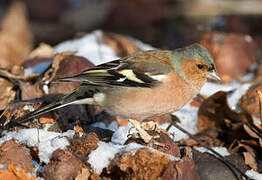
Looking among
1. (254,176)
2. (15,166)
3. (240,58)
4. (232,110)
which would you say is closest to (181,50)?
(232,110)

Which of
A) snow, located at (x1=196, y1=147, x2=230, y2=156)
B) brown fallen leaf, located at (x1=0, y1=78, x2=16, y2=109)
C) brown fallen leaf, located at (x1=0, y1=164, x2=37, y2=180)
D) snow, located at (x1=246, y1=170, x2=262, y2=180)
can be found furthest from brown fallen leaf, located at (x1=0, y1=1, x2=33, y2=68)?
snow, located at (x1=246, y1=170, x2=262, y2=180)

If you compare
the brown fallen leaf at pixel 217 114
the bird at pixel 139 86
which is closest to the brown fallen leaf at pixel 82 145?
the bird at pixel 139 86

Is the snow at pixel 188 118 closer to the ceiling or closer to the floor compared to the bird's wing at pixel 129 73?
closer to the floor

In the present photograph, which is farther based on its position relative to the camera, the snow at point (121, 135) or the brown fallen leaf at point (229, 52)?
the brown fallen leaf at point (229, 52)

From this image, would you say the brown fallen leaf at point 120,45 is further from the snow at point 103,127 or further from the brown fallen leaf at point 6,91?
the brown fallen leaf at point 6,91

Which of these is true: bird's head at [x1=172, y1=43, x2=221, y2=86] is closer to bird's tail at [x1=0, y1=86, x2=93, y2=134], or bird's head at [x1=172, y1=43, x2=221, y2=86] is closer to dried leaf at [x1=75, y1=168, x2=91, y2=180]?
bird's tail at [x1=0, y1=86, x2=93, y2=134]

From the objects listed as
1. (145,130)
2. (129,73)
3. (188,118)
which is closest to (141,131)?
(145,130)
